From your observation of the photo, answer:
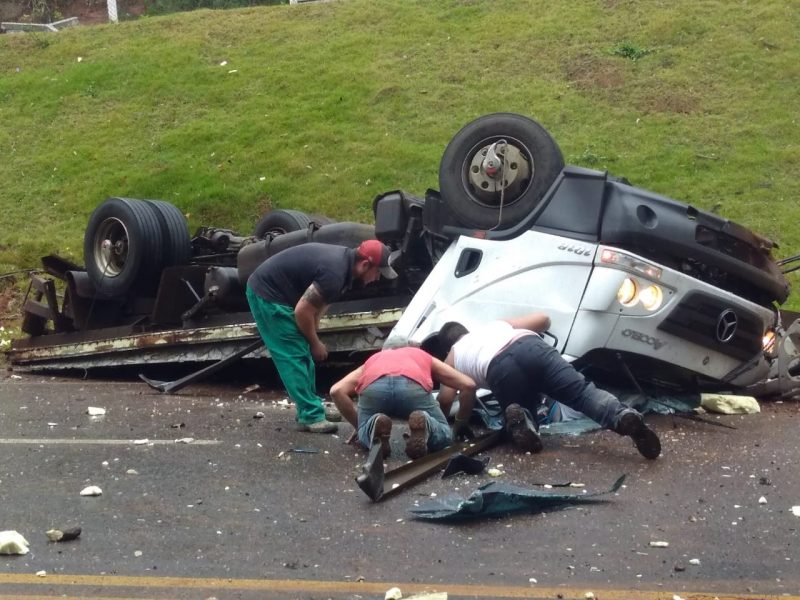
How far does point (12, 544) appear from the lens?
452 cm

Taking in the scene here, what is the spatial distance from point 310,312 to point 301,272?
299 millimetres

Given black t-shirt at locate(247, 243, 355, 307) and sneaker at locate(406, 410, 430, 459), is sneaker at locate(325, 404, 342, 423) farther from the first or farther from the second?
sneaker at locate(406, 410, 430, 459)

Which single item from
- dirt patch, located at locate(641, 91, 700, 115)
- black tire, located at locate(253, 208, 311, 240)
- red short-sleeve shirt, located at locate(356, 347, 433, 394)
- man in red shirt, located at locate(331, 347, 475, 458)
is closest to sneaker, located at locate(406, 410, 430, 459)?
man in red shirt, located at locate(331, 347, 475, 458)

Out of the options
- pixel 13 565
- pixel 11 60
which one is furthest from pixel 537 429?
pixel 11 60

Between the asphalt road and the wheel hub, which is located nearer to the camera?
the asphalt road

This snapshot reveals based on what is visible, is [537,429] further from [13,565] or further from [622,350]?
[13,565]

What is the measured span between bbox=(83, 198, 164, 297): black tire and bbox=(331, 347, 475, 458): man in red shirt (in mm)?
3651

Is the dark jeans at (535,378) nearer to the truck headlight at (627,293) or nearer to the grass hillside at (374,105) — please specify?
the truck headlight at (627,293)

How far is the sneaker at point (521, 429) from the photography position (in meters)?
6.25

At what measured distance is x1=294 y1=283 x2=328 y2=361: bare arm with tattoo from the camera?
713 centimetres

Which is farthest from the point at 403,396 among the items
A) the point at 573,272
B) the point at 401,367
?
the point at 573,272

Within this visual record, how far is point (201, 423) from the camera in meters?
7.78

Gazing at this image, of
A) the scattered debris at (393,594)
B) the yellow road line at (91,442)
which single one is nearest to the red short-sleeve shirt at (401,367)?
the yellow road line at (91,442)

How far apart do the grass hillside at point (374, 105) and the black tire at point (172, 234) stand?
553cm
